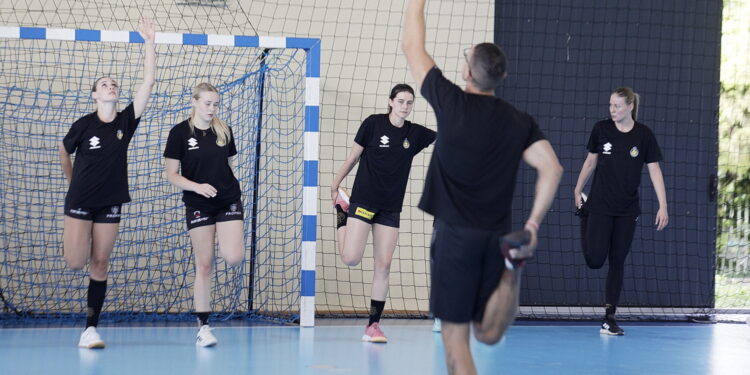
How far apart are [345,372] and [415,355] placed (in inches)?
32.4

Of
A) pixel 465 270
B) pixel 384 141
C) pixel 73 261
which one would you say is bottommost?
pixel 73 261

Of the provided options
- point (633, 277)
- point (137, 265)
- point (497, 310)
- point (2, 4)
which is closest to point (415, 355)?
point (497, 310)

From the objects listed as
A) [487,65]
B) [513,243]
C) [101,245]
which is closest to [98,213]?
[101,245]

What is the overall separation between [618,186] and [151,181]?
3.90m

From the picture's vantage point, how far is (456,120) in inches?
139

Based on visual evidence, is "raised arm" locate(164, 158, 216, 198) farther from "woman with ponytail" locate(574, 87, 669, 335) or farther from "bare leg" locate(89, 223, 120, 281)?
"woman with ponytail" locate(574, 87, 669, 335)

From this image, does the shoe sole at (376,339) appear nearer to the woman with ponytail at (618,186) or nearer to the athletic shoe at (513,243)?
the woman with ponytail at (618,186)

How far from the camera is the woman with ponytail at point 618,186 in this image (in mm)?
6660

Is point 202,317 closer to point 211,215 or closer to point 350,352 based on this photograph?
point 211,215

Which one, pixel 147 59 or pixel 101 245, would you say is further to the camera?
pixel 101 245

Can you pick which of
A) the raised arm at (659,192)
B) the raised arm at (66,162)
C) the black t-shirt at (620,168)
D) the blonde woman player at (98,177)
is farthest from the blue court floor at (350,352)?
the raised arm at (66,162)

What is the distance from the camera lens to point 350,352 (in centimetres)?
585

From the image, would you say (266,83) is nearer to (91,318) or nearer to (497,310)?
(91,318)

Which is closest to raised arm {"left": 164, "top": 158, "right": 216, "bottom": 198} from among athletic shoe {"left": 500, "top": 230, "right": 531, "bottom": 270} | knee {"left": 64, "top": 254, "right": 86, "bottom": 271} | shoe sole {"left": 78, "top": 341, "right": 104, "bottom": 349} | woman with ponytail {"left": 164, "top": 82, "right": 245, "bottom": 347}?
woman with ponytail {"left": 164, "top": 82, "right": 245, "bottom": 347}
